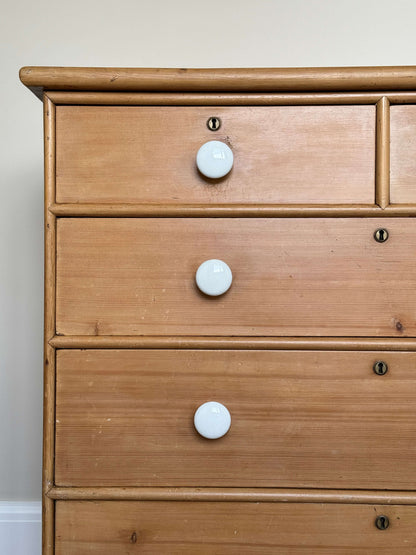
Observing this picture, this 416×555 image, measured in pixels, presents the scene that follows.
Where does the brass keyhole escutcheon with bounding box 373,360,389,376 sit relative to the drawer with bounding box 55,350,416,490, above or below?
above

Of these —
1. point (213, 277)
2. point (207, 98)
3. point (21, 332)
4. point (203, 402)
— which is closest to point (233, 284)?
point (213, 277)

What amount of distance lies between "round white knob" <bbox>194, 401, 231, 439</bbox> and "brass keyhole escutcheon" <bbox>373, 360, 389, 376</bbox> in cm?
24

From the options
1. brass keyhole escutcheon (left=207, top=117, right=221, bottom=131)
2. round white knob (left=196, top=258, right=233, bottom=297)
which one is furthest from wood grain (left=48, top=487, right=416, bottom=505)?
brass keyhole escutcheon (left=207, top=117, right=221, bottom=131)

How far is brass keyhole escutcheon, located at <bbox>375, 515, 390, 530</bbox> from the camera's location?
878 millimetres

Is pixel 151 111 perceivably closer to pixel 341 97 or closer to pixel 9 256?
pixel 341 97

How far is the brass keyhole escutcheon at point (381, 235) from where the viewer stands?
2.85 feet

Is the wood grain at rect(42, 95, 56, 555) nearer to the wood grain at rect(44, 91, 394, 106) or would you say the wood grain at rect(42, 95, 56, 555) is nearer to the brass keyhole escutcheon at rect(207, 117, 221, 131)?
the wood grain at rect(44, 91, 394, 106)

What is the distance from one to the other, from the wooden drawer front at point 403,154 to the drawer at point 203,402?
0.27m

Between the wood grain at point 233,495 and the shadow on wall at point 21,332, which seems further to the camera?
the shadow on wall at point 21,332

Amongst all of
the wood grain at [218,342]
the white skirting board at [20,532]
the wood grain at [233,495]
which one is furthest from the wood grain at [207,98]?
the white skirting board at [20,532]

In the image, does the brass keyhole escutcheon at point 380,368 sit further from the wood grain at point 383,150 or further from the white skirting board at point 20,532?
the white skirting board at point 20,532

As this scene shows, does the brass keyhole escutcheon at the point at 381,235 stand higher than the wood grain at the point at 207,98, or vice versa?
the wood grain at the point at 207,98

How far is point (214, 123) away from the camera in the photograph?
0.88 meters

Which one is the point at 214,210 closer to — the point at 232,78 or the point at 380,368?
the point at 232,78
